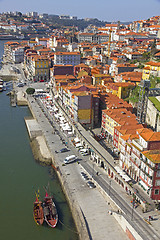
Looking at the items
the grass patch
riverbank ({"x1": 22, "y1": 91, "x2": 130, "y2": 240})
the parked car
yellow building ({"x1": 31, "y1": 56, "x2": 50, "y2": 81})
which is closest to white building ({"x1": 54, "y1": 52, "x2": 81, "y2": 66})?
yellow building ({"x1": 31, "y1": 56, "x2": 50, "y2": 81})

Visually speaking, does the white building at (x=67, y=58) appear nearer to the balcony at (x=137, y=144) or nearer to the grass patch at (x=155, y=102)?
the grass patch at (x=155, y=102)

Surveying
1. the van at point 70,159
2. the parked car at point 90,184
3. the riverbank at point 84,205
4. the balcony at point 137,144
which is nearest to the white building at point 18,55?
the riverbank at point 84,205

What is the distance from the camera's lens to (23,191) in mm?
24094

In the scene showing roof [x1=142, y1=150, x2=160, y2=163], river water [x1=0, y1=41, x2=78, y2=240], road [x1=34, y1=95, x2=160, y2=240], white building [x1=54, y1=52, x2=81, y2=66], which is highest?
white building [x1=54, y1=52, x2=81, y2=66]

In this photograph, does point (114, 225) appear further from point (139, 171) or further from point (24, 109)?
point (24, 109)

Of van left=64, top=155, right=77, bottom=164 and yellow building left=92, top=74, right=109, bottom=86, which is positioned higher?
yellow building left=92, top=74, right=109, bottom=86

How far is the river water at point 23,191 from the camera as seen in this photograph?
19656 millimetres

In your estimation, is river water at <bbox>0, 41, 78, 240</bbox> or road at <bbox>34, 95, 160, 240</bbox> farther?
river water at <bbox>0, 41, 78, 240</bbox>

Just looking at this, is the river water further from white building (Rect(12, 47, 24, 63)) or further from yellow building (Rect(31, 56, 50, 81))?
white building (Rect(12, 47, 24, 63))

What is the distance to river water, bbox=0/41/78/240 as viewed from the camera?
1966 centimetres

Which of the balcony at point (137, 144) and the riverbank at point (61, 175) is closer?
the riverbank at point (61, 175)

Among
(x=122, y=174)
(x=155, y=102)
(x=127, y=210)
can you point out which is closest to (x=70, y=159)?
(x=122, y=174)

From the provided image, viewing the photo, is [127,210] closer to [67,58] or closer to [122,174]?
[122,174]

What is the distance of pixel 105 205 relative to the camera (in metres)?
21.3
